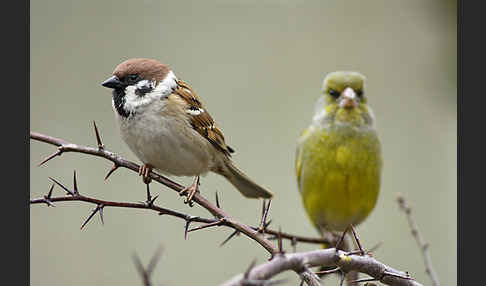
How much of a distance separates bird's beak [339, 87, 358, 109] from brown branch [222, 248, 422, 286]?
2.14m

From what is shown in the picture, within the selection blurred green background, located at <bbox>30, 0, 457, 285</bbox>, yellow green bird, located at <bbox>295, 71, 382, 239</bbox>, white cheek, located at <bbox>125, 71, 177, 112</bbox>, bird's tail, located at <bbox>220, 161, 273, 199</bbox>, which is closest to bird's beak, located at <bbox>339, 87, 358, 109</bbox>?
yellow green bird, located at <bbox>295, 71, 382, 239</bbox>

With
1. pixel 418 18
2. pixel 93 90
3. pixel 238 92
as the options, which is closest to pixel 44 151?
pixel 93 90

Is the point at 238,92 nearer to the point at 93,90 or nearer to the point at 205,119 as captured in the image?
the point at 93,90

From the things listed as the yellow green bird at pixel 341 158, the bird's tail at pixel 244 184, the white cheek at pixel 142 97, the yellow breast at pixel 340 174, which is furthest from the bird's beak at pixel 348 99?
the white cheek at pixel 142 97

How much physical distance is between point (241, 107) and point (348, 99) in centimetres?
144

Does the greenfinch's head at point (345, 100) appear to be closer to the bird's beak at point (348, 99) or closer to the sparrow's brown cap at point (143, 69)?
the bird's beak at point (348, 99)

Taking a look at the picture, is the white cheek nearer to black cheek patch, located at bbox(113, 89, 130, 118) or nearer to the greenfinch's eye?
black cheek patch, located at bbox(113, 89, 130, 118)

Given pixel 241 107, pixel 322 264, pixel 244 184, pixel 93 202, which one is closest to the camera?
pixel 322 264

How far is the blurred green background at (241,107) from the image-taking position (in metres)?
3.87

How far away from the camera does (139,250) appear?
3.94 meters

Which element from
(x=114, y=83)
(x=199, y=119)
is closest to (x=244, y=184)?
(x=199, y=119)

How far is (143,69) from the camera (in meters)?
2.47

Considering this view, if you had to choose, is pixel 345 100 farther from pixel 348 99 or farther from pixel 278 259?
pixel 278 259

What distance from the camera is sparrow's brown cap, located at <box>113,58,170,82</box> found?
2.43 m
